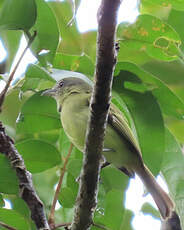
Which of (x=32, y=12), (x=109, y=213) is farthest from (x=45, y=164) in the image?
(x=32, y=12)

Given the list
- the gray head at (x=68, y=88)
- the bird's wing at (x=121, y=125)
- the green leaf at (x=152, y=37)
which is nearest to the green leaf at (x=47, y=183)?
the bird's wing at (x=121, y=125)

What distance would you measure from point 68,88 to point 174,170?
158 centimetres

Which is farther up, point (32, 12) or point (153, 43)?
point (153, 43)

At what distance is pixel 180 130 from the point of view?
11.8 feet

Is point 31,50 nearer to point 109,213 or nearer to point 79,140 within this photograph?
point 79,140

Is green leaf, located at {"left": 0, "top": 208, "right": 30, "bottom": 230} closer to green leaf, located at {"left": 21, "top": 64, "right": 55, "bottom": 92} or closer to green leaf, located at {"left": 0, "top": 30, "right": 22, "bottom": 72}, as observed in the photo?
green leaf, located at {"left": 21, "top": 64, "right": 55, "bottom": 92}

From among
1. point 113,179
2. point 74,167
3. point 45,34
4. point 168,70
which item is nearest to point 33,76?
point 45,34

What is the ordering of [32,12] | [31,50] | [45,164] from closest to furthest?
[32,12] → [31,50] → [45,164]

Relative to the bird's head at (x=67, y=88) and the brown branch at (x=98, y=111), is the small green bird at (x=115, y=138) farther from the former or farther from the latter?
the brown branch at (x=98, y=111)

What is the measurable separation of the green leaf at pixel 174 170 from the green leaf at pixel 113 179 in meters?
0.40

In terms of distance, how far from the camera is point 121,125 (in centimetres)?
333

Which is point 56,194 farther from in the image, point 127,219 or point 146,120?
point 127,219

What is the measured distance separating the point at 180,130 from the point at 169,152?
0.63m

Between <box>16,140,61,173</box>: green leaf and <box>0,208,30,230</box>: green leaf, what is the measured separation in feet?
1.47
